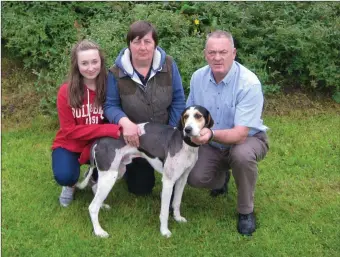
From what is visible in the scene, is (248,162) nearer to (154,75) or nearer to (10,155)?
(154,75)

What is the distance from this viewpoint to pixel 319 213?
4.81 meters

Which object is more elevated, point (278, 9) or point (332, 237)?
point (278, 9)

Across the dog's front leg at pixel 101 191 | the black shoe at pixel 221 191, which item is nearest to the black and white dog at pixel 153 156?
the dog's front leg at pixel 101 191

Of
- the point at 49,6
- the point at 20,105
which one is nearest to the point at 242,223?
the point at 20,105

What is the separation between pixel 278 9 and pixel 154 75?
14.3ft

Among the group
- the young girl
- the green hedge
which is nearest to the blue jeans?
the young girl

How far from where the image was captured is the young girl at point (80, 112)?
447 centimetres

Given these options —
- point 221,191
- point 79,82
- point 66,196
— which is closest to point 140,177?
point 66,196

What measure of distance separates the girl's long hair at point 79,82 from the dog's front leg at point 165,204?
100cm

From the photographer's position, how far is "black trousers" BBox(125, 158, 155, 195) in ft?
16.8

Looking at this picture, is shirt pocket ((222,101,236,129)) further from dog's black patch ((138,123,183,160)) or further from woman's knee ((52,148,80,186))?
woman's knee ((52,148,80,186))

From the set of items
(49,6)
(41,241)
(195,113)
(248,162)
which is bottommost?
(41,241)

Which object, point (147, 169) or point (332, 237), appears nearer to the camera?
point (332, 237)

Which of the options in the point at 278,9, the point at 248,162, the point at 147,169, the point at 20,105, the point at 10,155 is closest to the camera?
the point at 248,162
